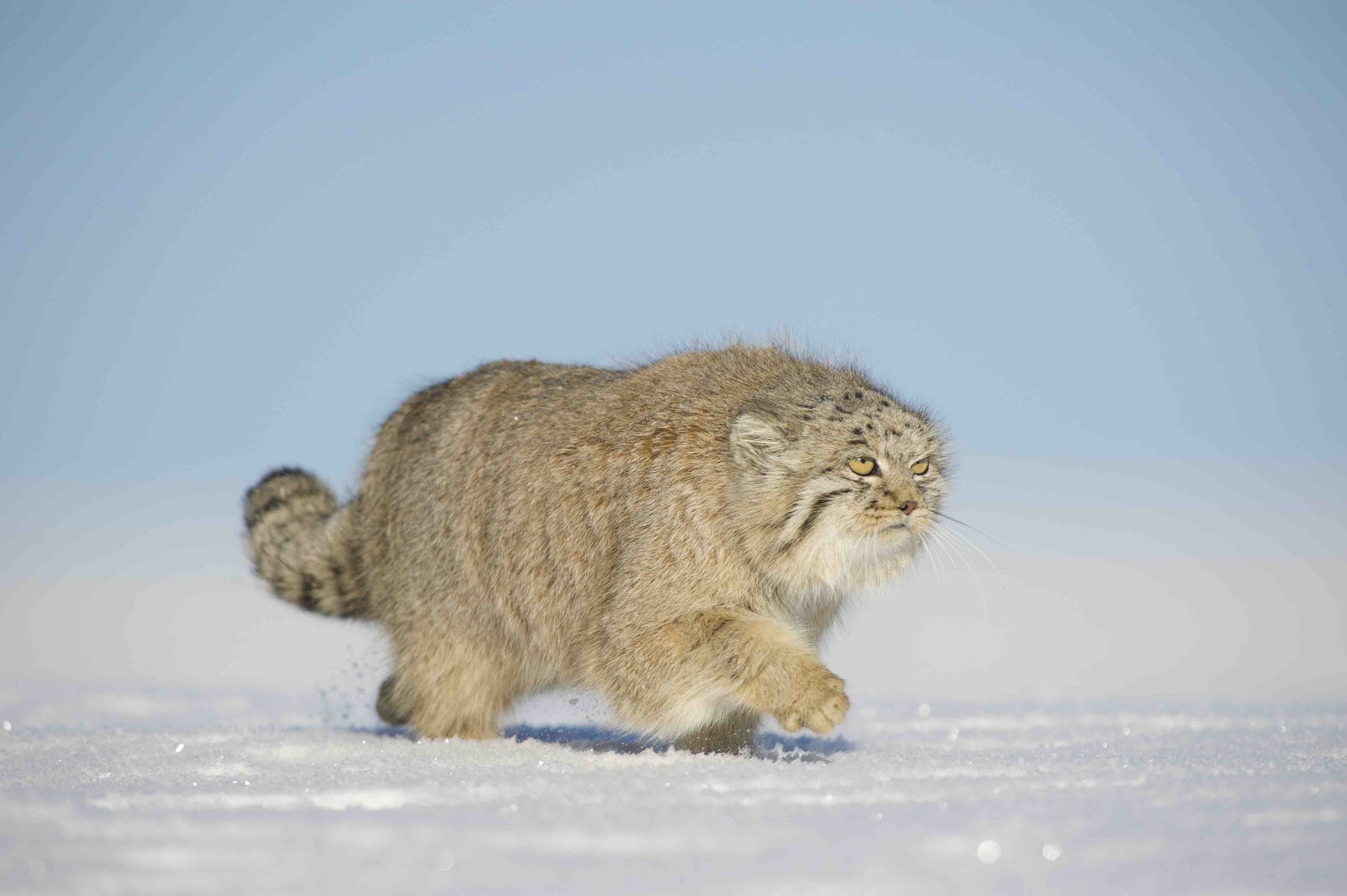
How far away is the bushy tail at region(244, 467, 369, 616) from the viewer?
8789 mm

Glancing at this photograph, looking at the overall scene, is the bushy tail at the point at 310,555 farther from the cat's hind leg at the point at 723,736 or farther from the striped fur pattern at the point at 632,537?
the cat's hind leg at the point at 723,736

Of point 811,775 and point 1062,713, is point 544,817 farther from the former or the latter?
point 1062,713

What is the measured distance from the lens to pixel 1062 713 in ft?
29.7

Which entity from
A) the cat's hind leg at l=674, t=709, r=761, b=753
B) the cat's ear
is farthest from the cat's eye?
the cat's hind leg at l=674, t=709, r=761, b=753

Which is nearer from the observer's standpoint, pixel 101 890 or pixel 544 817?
pixel 101 890

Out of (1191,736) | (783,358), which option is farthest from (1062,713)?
(783,358)

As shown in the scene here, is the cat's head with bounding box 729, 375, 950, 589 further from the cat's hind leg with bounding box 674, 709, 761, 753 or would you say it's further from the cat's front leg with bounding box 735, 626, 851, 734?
the cat's hind leg with bounding box 674, 709, 761, 753

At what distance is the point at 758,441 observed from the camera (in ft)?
22.2

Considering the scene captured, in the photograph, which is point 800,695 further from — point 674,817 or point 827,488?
point 674,817

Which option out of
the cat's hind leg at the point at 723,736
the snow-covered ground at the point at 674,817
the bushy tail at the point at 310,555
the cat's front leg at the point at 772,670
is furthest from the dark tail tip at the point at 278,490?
the cat's front leg at the point at 772,670

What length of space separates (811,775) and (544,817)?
4.91ft

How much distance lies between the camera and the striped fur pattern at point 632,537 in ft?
22.0

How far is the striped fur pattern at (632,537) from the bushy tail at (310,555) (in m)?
0.01

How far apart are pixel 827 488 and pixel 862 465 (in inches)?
8.0
